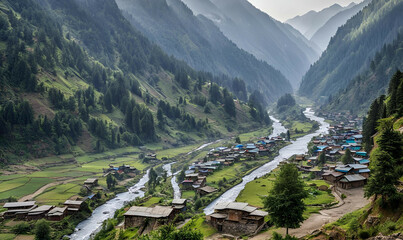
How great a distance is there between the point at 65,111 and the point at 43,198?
76.3m

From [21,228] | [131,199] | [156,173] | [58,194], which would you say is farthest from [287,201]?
[156,173]

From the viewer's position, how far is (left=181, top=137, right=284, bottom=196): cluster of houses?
99.2 metres

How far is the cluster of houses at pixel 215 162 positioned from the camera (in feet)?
325

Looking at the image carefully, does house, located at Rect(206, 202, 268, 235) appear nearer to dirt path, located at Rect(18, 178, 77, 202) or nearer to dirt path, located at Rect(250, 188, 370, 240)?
dirt path, located at Rect(250, 188, 370, 240)

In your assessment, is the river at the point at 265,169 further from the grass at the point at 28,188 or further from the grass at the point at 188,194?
the grass at the point at 28,188

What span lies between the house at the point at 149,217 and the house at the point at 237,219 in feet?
31.2

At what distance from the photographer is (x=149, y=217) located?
67.1m

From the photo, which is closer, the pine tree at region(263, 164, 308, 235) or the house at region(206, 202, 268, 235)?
the pine tree at region(263, 164, 308, 235)

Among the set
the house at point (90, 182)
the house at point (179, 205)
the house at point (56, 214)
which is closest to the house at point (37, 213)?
the house at point (56, 214)

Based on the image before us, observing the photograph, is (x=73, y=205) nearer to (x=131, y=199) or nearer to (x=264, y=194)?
(x=131, y=199)

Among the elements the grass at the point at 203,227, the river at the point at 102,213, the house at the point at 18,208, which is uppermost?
the house at the point at 18,208

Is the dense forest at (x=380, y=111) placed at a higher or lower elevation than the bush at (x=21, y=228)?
higher

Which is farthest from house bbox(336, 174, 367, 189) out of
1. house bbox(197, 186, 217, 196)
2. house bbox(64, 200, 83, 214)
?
house bbox(64, 200, 83, 214)

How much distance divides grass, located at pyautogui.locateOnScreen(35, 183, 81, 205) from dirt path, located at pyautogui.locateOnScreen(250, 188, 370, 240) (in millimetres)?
60233
